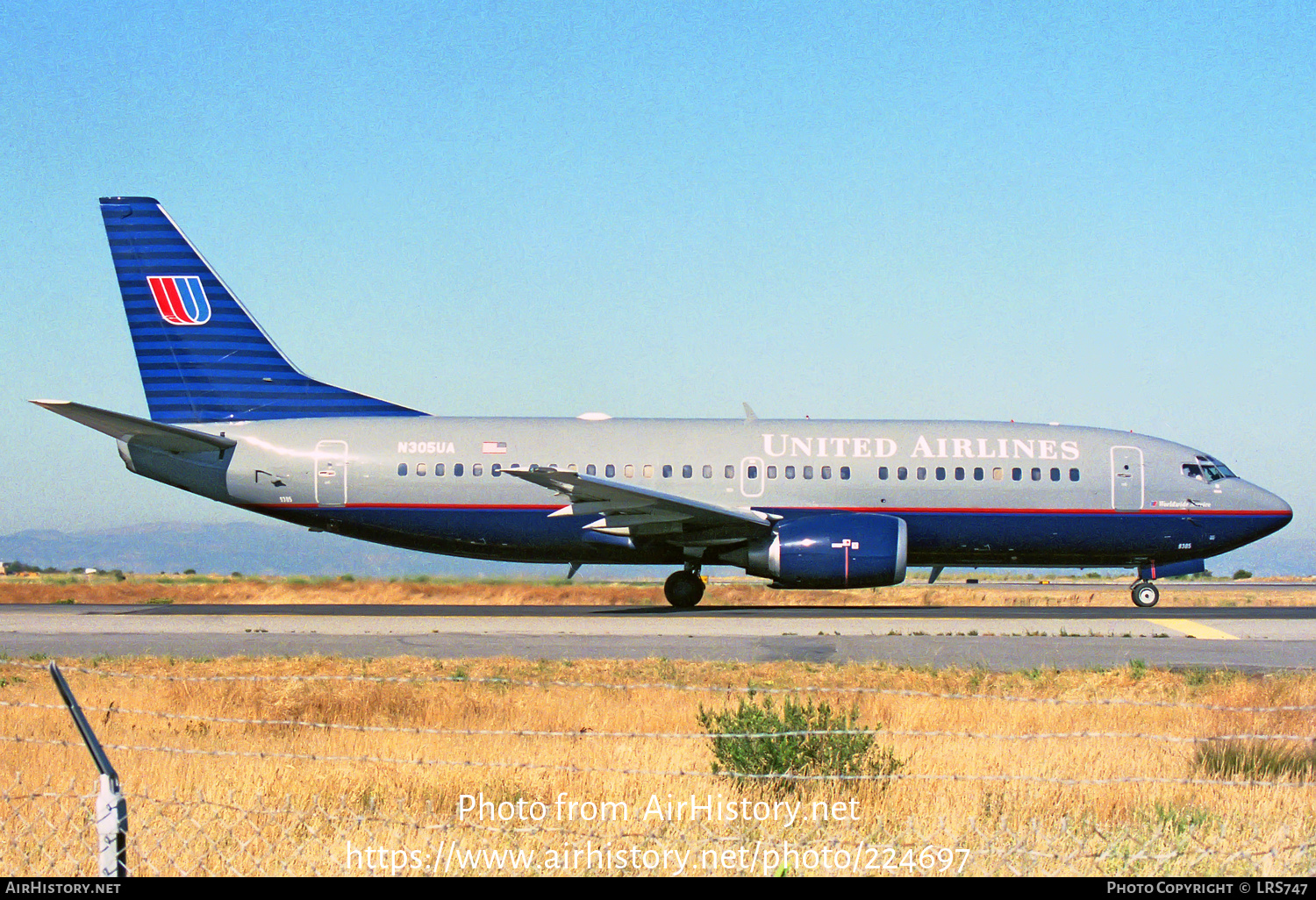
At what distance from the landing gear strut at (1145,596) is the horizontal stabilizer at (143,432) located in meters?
18.9

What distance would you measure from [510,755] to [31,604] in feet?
68.4

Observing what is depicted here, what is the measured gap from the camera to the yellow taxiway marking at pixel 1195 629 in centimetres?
1920

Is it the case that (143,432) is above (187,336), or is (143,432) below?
below

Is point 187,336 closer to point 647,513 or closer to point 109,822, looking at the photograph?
point 647,513

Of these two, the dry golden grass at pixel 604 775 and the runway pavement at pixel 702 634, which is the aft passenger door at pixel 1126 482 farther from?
the dry golden grass at pixel 604 775

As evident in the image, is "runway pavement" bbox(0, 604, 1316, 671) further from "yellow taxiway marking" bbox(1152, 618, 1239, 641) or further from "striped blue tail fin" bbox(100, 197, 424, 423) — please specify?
"striped blue tail fin" bbox(100, 197, 424, 423)

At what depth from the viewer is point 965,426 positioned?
1033 inches

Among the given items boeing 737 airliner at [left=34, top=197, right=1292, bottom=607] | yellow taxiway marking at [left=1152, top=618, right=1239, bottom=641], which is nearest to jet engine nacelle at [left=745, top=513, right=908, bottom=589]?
boeing 737 airliner at [left=34, top=197, right=1292, bottom=607]

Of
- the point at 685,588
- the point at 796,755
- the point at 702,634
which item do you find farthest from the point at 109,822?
the point at 685,588

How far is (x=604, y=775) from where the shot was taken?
8.87m

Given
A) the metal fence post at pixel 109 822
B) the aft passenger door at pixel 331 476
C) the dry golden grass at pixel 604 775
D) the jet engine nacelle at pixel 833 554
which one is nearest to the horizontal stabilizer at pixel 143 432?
the aft passenger door at pixel 331 476

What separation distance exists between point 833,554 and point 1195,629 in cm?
627

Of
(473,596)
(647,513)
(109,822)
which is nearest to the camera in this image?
(109,822)
